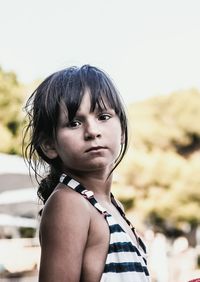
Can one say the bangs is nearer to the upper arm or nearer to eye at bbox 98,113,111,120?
eye at bbox 98,113,111,120

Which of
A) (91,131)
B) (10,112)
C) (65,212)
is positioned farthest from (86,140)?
(10,112)

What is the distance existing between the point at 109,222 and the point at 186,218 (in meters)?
14.6

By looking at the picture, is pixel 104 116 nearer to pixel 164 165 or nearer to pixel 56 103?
pixel 56 103

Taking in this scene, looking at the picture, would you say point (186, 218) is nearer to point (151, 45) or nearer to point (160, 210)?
point (160, 210)

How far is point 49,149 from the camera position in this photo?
117 cm

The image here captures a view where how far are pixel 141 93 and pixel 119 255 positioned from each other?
633 inches

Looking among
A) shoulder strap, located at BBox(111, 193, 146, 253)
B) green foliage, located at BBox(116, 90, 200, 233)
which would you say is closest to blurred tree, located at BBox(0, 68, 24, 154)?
green foliage, located at BBox(116, 90, 200, 233)

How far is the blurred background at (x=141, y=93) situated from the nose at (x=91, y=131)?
6.38m

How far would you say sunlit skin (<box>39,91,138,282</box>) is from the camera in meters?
1.04

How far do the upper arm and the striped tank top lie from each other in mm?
41

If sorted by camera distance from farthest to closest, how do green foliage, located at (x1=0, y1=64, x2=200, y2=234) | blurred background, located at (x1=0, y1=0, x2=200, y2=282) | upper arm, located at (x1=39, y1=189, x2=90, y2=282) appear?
green foliage, located at (x1=0, y1=64, x2=200, y2=234) → blurred background, located at (x1=0, y1=0, x2=200, y2=282) → upper arm, located at (x1=39, y1=189, x2=90, y2=282)

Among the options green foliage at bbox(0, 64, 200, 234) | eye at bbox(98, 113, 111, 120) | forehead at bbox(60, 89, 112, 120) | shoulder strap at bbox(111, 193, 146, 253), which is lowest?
green foliage at bbox(0, 64, 200, 234)

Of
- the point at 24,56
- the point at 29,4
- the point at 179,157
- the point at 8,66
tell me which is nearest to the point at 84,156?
the point at 8,66

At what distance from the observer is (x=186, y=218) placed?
1554cm
